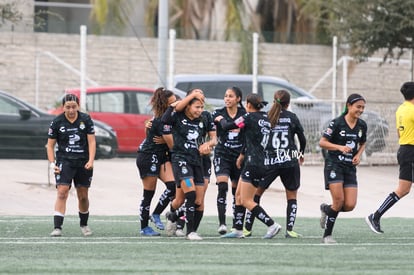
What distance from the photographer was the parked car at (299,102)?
2761 centimetres

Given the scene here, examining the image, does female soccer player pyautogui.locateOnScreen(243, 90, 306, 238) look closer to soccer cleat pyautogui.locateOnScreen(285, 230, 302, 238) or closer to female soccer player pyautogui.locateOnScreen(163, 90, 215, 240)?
soccer cleat pyautogui.locateOnScreen(285, 230, 302, 238)

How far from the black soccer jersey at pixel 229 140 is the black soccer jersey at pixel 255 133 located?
2.55 ft

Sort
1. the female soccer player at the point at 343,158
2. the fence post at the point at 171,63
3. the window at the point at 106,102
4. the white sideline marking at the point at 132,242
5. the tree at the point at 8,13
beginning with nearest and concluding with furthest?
the white sideline marking at the point at 132,242
the female soccer player at the point at 343,158
the tree at the point at 8,13
the fence post at the point at 171,63
the window at the point at 106,102

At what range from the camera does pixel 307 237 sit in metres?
14.9

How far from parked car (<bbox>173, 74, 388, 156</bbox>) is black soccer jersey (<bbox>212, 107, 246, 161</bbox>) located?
11549 mm

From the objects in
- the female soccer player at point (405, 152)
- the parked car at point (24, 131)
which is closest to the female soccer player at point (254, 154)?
the female soccer player at point (405, 152)

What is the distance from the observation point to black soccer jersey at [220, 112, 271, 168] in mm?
14266

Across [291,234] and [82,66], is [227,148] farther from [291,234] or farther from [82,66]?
[82,66]

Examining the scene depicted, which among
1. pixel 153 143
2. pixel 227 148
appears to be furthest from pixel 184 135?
pixel 227 148

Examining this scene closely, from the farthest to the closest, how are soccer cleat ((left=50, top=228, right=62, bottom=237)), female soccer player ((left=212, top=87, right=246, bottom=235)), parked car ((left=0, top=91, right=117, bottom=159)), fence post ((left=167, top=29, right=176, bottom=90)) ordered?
fence post ((left=167, top=29, right=176, bottom=90)) → parked car ((left=0, top=91, right=117, bottom=159)) → female soccer player ((left=212, top=87, right=246, bottom=235)) → soccer cleat ((left=50, top=228, right=62, bottom=237))

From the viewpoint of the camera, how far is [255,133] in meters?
14.3

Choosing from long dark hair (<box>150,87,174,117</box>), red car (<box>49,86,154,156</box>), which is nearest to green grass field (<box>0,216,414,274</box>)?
long dark hair (<box>150,87,174,117</box>)

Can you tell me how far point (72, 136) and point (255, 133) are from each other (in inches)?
89.7

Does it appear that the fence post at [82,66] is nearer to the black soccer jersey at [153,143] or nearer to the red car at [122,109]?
the red car at [122,109]
